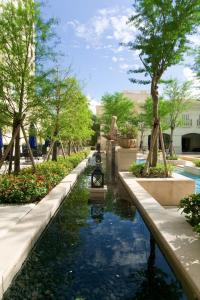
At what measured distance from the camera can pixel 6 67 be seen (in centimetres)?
953

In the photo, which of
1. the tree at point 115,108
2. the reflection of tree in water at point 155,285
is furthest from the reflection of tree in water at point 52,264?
the tree at point 115,108

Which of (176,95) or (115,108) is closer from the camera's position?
(176,95)

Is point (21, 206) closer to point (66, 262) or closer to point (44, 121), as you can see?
point (66, 262)

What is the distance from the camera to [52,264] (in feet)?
14.5

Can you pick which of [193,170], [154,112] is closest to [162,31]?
[154,112]

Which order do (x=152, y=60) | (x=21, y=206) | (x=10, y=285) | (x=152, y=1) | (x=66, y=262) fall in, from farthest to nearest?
1. (x=152, y=60)
2. (x=152, y=1)
3. (x=21, y=206)
4. (x=66, y=262)
5. (x=10, y=285)

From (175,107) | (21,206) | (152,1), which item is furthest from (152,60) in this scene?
(175,107)

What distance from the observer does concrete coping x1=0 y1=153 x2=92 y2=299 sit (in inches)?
146

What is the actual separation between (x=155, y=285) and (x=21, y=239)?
6.98 feet

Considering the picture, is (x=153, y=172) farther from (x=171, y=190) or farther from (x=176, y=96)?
(x=176, y=96)

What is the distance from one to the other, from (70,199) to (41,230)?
3405 mm

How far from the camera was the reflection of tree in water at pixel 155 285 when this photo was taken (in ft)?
11.7

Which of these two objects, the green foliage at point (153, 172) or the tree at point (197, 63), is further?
the tree at point (197, 63)

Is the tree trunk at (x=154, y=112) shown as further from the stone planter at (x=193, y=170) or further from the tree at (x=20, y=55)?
the stone planter at (x=193, y=170)
